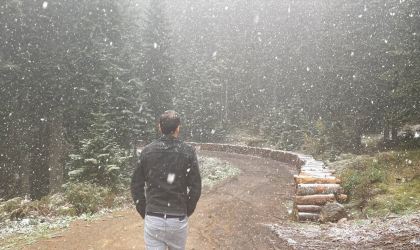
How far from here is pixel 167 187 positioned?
3.31 meters

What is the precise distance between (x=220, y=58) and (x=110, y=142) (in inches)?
1676

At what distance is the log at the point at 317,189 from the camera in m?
9.30

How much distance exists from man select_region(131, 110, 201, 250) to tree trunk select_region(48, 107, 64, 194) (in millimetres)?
14717

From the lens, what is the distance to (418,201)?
8.30 metres

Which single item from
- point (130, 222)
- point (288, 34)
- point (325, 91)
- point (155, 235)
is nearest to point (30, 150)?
point (130, 222)

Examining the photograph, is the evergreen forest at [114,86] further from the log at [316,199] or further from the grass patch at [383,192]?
the log at [316,199]

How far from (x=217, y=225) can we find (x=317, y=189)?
357cm

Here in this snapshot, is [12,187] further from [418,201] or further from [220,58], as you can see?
[220,58]

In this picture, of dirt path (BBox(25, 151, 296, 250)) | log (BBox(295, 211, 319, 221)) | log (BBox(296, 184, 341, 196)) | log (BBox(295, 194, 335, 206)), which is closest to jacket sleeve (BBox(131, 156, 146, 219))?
dirt path (BBox(25, 151, 296, 250))

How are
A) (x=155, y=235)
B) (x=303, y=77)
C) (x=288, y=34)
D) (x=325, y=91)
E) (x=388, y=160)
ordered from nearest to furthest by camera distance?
(x=155, y=235) → (x=388, y=160) → (x=325, y=91) → (x=303, y=77) → (x=288, y=34)

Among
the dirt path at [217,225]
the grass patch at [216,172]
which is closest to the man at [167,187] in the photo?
the dirt path at [217,225]

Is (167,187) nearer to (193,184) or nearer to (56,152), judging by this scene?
(193,184)

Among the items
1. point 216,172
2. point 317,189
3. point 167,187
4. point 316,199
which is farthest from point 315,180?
point 216,172

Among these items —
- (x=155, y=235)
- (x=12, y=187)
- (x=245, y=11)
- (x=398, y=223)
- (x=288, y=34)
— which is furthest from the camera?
(x=245, y=11)
